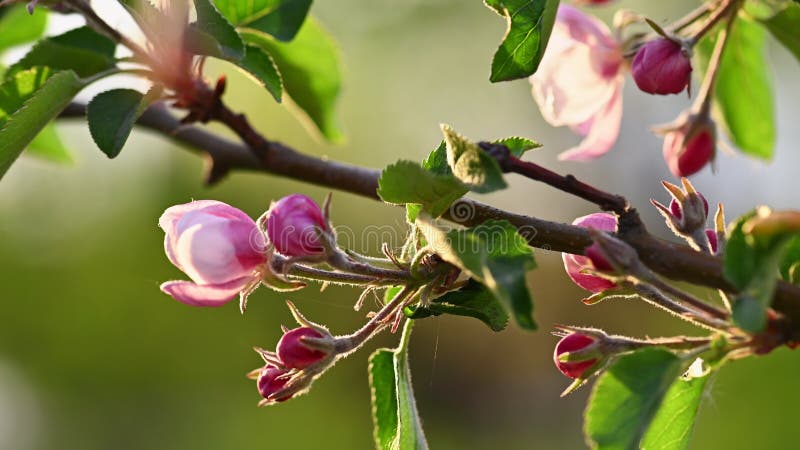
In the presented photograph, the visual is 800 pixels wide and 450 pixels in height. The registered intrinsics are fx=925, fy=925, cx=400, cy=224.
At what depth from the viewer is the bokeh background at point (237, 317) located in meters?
6.05

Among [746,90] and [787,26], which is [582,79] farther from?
[746,90]

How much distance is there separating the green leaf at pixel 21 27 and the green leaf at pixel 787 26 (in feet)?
3.62

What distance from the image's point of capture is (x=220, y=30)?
0.89m

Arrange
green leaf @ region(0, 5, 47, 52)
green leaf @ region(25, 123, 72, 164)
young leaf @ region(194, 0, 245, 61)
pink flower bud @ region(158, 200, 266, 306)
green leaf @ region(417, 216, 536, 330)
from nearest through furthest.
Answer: green leaf @ region(417, 216, 536, 330)
pink flower bud @ region(158, 200, 266, 306)
young leaf @ region(194, 0, 245, 61)
green leaf @ region(0, 5, 47, 52)
green leaf @ region(25, 123, 72, 164)

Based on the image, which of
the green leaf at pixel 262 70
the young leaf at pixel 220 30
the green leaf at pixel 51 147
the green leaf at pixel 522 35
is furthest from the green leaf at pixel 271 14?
the green leaf at pixel 51 147

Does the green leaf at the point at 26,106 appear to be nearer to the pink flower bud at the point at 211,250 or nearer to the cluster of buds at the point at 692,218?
the pink flower bud at the point at 211,250

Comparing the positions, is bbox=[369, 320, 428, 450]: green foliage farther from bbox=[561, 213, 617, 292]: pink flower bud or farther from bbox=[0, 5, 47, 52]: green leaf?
bbox=[0, 5, 47, 52]: green leaf

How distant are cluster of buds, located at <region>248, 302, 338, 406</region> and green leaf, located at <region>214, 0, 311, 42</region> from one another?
0.42 metres

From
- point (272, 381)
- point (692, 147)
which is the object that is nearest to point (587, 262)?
point (272, 381)

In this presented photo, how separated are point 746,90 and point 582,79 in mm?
371

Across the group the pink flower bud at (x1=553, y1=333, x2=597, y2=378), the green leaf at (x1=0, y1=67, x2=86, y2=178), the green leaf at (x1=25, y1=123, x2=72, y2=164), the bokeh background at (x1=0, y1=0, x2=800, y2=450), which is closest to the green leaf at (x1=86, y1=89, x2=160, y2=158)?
the green leaf at (x1=0, y1=67, x2=86, y2=178)

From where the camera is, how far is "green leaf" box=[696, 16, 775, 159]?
1334mm

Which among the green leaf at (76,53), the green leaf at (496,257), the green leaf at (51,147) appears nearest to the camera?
the green leaf at (496,257)

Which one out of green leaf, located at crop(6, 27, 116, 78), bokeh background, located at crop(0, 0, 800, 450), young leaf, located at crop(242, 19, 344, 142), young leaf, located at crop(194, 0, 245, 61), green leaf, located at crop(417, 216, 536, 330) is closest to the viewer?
green leaf, located at crop(417, 216, 536, 330)
